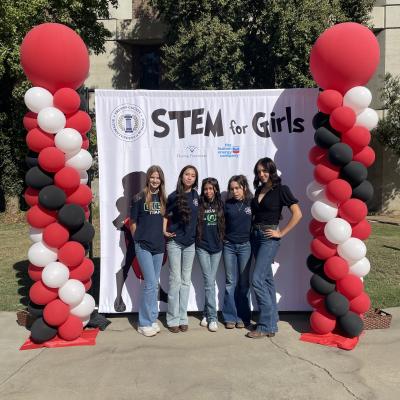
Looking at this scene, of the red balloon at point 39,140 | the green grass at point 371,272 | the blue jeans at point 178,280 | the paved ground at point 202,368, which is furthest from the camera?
the green grass at point 371,272

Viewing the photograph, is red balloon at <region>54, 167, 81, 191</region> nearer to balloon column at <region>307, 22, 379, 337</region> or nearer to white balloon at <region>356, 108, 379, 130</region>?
balloon column at <region>307, 22, 379, 337</region>

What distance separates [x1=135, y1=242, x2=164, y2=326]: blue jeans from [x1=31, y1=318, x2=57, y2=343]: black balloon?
0.92 meters

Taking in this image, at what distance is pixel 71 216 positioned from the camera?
443 cm

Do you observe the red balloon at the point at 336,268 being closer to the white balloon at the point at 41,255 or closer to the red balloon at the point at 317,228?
the red balloon at the point at 317,228

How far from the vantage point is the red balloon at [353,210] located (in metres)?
4.49

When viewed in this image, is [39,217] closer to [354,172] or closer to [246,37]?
[354,172]

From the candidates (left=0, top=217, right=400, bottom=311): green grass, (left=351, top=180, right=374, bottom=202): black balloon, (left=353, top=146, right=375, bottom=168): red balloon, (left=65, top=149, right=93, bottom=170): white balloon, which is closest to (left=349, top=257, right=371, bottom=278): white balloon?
(left=351, top=180, right=374, bottom=202): black balloon

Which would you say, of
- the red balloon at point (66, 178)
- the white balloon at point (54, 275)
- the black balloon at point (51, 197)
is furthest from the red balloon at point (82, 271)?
the red balloon at point (66, 178)

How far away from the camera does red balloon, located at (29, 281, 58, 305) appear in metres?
4.50

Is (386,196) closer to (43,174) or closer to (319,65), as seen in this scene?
(319,65)

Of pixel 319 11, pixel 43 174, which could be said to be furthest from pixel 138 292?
pixel 319 11

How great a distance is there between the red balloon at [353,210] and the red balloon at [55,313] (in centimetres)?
292

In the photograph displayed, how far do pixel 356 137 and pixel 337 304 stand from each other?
1650 millimetres

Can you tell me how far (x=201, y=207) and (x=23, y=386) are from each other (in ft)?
7.77
